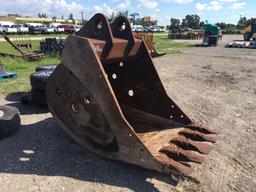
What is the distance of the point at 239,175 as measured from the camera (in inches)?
151

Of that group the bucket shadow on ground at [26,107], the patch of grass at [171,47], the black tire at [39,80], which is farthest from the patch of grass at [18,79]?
the patch of grass at [171,47]

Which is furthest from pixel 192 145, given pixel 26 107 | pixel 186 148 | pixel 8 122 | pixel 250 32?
pixel 250 32

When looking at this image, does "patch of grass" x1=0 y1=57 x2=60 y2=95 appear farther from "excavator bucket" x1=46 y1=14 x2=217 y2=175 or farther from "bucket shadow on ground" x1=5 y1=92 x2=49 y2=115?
"excavator bucket" x1=46 y1=14 x2=217 y2=175

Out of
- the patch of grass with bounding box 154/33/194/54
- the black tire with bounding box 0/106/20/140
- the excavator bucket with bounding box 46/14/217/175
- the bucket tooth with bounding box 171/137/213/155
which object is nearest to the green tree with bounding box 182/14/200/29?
the patch of grass with bounding box 154/33/194/54

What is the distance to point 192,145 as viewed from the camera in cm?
395

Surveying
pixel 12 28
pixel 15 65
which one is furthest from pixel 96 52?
pixel 12 28

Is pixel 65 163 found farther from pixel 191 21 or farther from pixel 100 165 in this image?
pixel 191 21

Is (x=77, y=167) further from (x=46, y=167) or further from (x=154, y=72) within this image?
(x=154, y=72)

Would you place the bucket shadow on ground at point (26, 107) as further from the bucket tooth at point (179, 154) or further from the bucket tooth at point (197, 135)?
the bucket tooth at point (179, 154)

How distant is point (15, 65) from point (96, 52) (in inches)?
370

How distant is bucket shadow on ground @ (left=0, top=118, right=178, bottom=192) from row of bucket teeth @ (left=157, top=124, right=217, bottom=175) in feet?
0.88

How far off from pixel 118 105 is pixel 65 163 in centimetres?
113

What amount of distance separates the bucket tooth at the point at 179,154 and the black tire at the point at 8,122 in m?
2.42

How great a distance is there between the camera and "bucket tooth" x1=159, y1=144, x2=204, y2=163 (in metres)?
3.60
